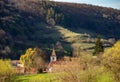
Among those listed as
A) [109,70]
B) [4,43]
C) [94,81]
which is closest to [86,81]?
[94,81]

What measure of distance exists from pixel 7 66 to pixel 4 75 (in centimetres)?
514

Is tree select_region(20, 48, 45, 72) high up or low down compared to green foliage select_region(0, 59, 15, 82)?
down

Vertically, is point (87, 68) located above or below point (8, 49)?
above

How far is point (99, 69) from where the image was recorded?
60.7 meters

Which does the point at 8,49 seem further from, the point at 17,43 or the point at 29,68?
the point at 29,68

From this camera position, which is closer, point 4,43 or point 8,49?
point 8,49

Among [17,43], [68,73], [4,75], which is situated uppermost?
[68,73]

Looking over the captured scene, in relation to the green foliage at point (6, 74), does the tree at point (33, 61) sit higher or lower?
lower

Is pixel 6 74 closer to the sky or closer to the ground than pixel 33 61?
closer to the sky

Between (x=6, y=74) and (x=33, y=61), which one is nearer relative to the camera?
(x=6, y=74)

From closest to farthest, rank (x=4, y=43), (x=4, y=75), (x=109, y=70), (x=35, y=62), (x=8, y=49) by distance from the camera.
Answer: (x=109, y=70)
(x=4, y=75)
(x=35, y=62)
(x=8, y=49)
(x=4, y=43)

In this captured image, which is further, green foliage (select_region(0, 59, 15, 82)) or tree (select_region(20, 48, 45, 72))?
tree (select_region(20, 48, 45, 72))

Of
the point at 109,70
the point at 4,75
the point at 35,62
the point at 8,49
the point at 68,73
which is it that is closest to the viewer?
the point at 68,73

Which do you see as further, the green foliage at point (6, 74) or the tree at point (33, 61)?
the tree at point (33, 61)
